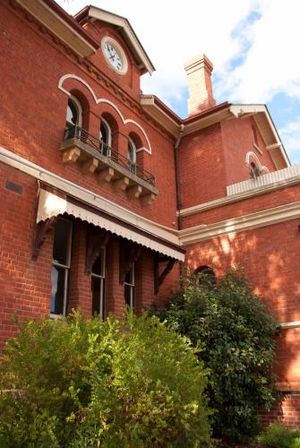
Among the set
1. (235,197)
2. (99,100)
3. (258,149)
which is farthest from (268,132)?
(99,100)

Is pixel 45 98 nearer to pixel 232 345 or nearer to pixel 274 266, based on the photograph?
pixel 232 345

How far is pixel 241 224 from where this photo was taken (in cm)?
1191

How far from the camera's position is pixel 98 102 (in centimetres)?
1132

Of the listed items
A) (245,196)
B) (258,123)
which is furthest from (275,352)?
(258,123)

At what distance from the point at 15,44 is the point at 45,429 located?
7.76 m

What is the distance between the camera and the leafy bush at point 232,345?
29.2ft

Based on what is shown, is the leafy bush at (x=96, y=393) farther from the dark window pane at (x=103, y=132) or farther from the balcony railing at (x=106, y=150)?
the dark window pane at (x=103, y=132)

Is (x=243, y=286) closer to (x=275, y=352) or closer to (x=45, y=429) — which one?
(x=275, y=352)

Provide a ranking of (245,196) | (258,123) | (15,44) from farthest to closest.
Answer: (258,123) → (245,196) → (15,44)

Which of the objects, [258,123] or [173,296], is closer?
[173,296]

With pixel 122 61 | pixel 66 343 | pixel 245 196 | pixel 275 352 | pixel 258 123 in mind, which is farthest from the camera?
pixel 258 123

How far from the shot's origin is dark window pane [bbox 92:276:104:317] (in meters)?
9.87

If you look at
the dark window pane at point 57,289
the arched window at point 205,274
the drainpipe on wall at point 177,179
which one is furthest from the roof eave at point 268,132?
the dark window pane at point 57,289

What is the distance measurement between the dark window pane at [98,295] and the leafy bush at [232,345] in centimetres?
149
